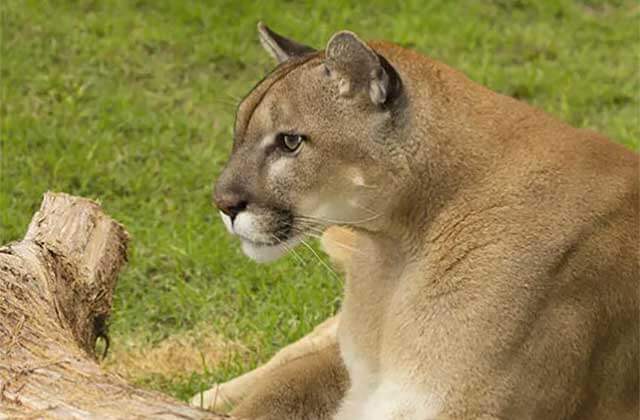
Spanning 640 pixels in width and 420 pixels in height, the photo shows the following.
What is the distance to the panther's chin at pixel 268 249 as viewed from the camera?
Result: 3.80 meters

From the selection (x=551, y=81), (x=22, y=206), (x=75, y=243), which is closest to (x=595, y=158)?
(x=75, y=243)

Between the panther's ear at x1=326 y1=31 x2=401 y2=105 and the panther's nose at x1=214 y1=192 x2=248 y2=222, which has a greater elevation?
the panther's ear at x1=326 y1=31 x2=401 y2=105

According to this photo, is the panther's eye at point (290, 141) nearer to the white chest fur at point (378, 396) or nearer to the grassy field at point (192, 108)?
the white chest fur at point (378, 396)

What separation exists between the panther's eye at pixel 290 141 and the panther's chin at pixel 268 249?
26 centimetres

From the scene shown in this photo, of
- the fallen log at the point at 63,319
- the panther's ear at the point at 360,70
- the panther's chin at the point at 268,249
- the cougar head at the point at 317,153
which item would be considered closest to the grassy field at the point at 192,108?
the fallen log at the point at 63,319

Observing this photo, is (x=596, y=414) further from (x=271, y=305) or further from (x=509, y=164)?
(x=271, y=305)

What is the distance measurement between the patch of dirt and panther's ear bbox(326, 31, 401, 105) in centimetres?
181

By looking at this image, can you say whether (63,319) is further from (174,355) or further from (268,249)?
(174,355)

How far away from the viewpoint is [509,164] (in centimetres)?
379

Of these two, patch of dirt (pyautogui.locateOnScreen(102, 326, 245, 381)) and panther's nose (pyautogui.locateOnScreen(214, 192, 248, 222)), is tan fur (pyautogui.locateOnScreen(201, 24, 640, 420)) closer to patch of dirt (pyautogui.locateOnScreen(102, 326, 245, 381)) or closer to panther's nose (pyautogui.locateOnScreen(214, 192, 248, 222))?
panther's nose (pyautogui.locateOnScreen(214, 192, 248, 222))

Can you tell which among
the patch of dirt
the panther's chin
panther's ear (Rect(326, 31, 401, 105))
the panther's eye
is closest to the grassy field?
the patch of dirt

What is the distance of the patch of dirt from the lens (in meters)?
5.20

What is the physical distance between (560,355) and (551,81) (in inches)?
178

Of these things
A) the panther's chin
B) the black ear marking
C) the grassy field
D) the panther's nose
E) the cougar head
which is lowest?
the grassy field
